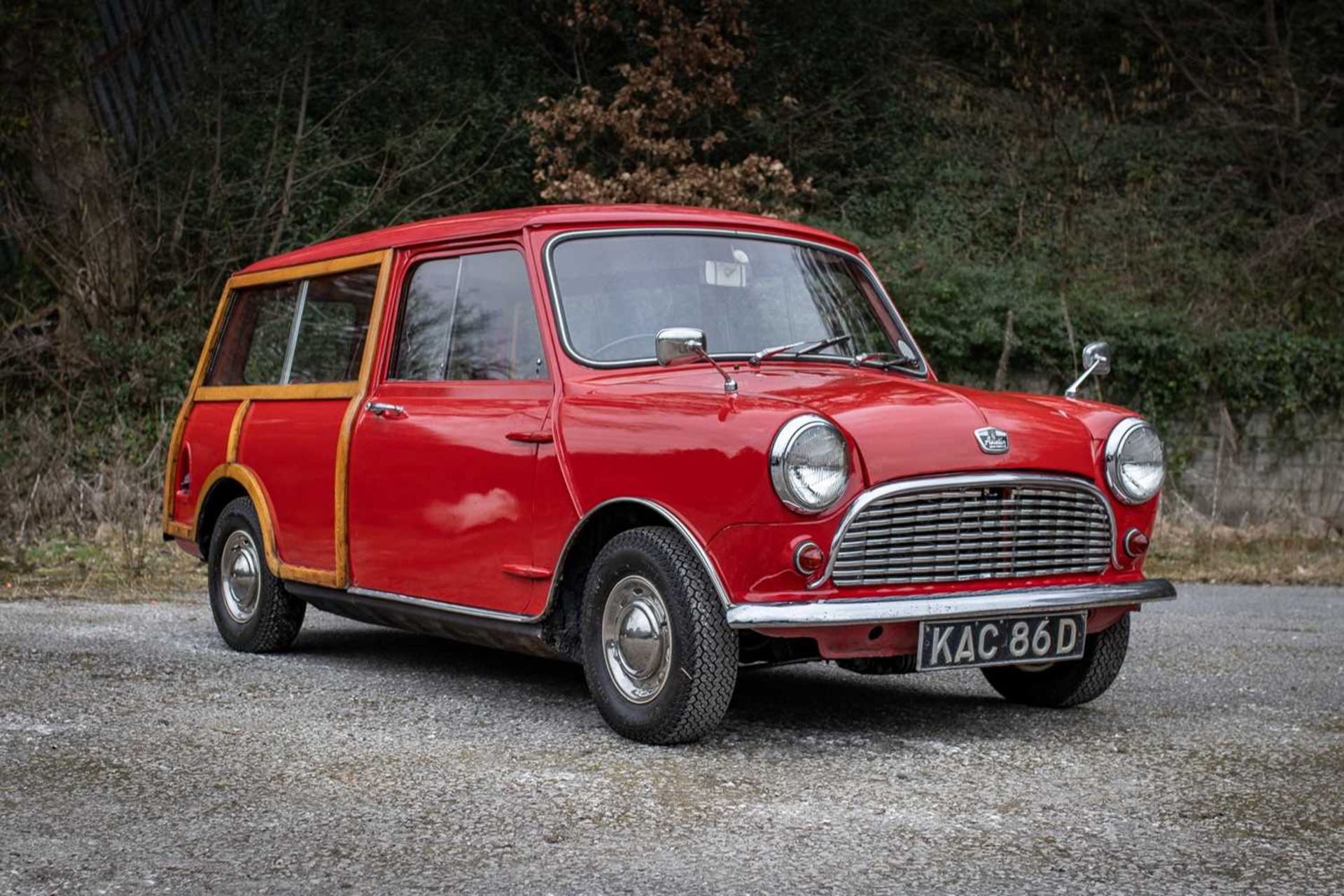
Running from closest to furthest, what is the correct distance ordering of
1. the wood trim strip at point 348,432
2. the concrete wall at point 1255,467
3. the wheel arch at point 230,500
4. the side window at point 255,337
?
the wood trim strip at point 348,432
the wheel arch at point 230,500
the side window at point 255,337
the concrete wall at point 1255,467

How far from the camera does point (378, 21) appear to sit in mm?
19781

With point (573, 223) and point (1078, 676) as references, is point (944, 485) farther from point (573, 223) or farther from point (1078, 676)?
point (573, 223)

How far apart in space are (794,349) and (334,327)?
7.42 feet

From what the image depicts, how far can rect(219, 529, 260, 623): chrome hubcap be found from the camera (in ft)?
24.3

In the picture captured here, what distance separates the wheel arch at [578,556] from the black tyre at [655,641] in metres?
0.14

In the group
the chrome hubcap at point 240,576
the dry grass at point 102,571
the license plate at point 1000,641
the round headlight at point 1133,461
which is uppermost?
the round headlight at point 1133,461

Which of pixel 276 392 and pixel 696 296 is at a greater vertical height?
pixel 696 296

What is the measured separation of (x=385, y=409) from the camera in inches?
255

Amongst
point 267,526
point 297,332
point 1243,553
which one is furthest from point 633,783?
point 1243,553

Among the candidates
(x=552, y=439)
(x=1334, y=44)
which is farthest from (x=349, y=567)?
(x=1334, y=44)

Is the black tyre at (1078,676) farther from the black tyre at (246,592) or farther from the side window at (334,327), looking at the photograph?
the black tyre at (246,592)

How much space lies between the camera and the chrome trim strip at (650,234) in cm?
580

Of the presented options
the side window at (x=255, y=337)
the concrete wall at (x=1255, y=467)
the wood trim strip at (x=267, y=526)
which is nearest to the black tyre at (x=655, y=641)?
the wood trim strip at (x=267, y=526)

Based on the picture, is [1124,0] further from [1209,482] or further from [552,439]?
[552,439]
